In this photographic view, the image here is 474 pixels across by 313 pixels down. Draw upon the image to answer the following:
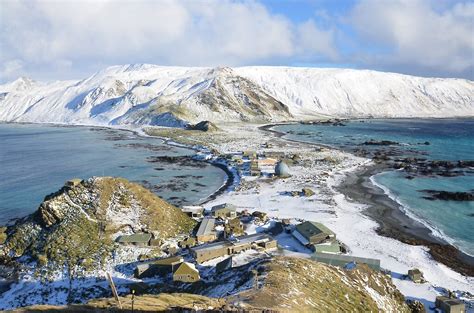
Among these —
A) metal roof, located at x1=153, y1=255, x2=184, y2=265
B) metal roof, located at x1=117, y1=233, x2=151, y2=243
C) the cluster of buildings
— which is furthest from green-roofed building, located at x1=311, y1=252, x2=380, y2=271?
the cluster of buildings

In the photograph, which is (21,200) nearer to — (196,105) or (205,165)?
(205,165)

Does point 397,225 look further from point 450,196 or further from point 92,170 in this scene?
point 92,170

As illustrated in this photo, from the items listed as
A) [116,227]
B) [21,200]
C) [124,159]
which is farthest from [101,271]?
[124,159]

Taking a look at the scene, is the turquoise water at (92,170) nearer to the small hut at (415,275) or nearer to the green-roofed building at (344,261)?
the green-roofed building at (344,261)

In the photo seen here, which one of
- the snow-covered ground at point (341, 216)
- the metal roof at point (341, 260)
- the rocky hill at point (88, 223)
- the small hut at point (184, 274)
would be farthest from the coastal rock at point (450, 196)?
the small hut at point (184, 274)

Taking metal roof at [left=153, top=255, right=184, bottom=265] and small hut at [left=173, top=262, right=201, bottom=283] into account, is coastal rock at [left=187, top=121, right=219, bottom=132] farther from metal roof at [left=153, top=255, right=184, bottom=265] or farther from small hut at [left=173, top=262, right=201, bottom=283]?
small hut at [left=173, top=262, right=201, bottom=283]
